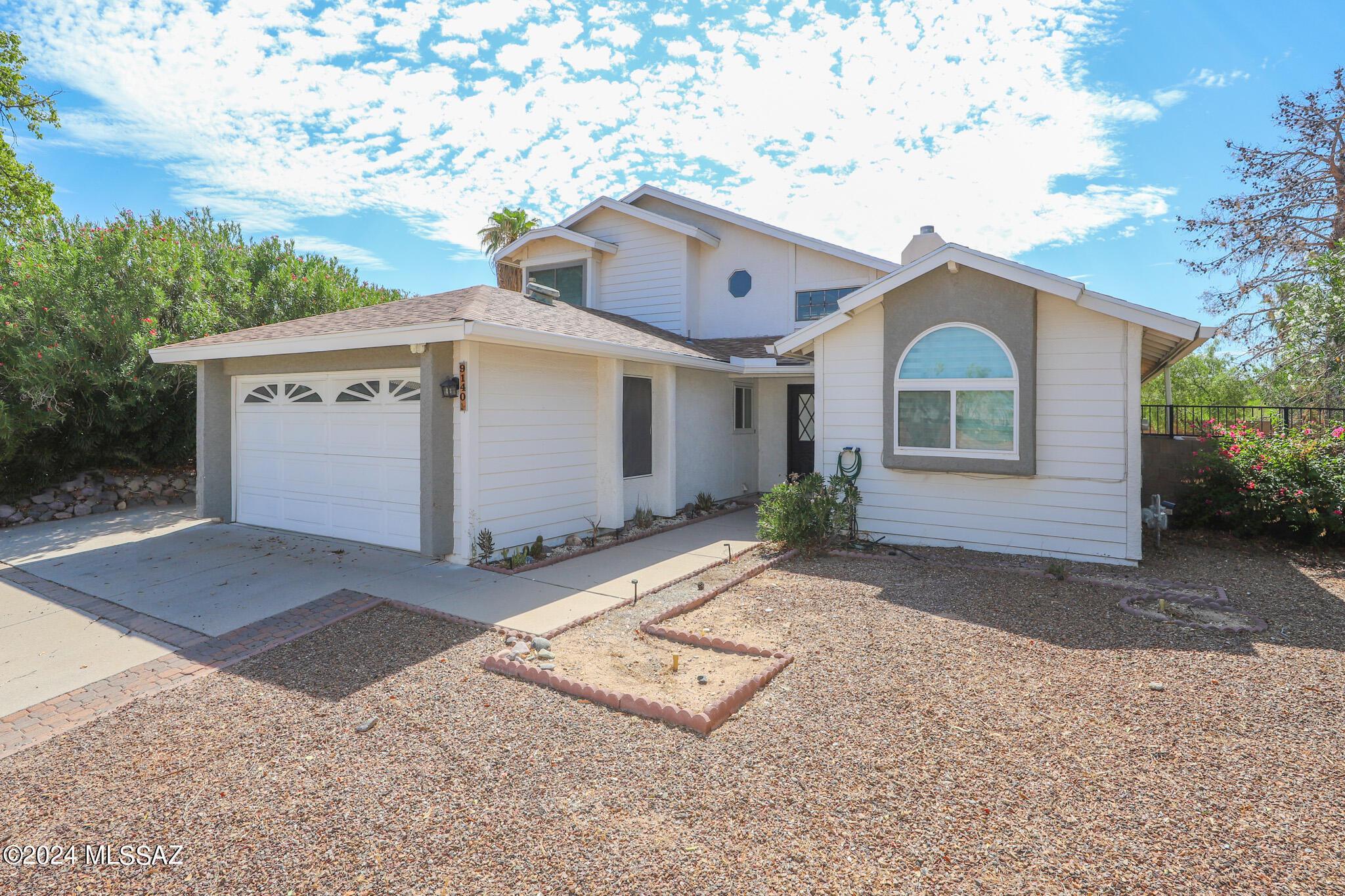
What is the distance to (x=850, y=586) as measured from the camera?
6477 mm

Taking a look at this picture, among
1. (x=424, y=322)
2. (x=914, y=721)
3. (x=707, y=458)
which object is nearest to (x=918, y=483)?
(x=707, y=458)

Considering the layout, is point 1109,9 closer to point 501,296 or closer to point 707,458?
point 707,458

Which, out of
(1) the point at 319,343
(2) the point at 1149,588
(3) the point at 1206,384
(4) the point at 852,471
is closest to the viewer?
(2) the point at 1149,588

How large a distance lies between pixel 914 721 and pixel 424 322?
5886 mm

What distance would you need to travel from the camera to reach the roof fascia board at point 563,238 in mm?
13391

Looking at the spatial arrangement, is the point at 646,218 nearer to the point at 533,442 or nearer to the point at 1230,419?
the point at 533,442

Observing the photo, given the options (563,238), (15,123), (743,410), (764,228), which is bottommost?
(743,410)

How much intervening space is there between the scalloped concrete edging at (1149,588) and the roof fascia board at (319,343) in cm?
526

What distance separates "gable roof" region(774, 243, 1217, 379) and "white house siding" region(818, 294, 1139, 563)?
0.23m

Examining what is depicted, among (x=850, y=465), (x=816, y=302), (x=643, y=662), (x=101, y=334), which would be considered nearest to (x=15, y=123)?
(x=101, y=334)

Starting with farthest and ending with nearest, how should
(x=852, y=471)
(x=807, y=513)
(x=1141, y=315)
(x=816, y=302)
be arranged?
(x=816, y=302) < (x=852, y=471) < (x=807, y=513) < (x=1141, y=315)

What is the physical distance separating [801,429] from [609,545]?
5.61 m

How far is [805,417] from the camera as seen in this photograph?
41.0ft

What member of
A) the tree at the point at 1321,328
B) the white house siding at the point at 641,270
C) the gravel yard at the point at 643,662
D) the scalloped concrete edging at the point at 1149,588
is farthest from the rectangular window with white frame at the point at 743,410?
the tree at the point at 1321,328
